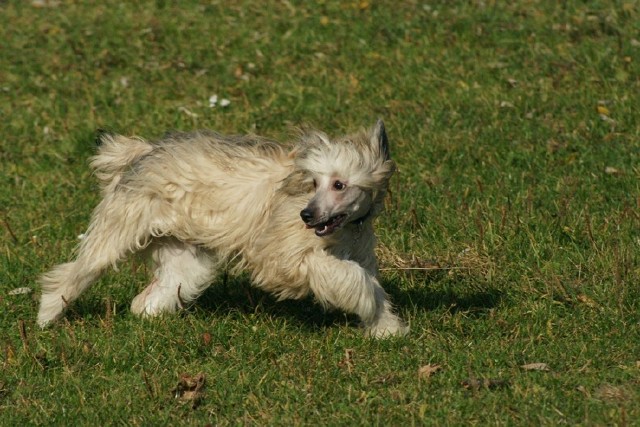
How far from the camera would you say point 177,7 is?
44.6 feet

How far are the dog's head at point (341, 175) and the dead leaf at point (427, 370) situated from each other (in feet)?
3.08

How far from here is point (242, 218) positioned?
695 cm

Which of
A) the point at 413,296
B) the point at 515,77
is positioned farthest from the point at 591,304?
the point at 515,77

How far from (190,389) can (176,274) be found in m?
1.44

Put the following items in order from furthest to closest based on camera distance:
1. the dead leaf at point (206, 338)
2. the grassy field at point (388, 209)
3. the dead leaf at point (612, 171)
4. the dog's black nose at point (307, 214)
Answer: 1. the dead leaf at point (612, 171)
2. the dead leaf at point (206, 338)
3. the dog's black nose at point (307, 214)
4. the grassy field at point (388, 209)

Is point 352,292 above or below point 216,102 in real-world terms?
above

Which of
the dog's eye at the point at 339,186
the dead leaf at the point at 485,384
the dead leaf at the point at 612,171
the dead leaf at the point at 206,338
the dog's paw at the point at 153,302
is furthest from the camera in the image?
the dead leaf at the point at 612,171

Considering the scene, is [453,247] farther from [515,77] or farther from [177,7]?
[177,7]

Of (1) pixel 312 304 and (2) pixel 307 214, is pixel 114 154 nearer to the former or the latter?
(1) pixel 312 304

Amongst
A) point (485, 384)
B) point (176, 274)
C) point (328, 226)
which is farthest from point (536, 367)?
point (176, 274)

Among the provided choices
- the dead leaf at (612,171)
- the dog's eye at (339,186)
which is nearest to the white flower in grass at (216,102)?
the dead leaf at (612,171)

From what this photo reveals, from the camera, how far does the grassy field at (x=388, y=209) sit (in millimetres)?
6000

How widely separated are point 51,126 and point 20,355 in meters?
4.73

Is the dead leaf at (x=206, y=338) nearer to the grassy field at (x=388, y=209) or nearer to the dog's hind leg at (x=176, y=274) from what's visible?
the grassy field at (x=388, y=209)
